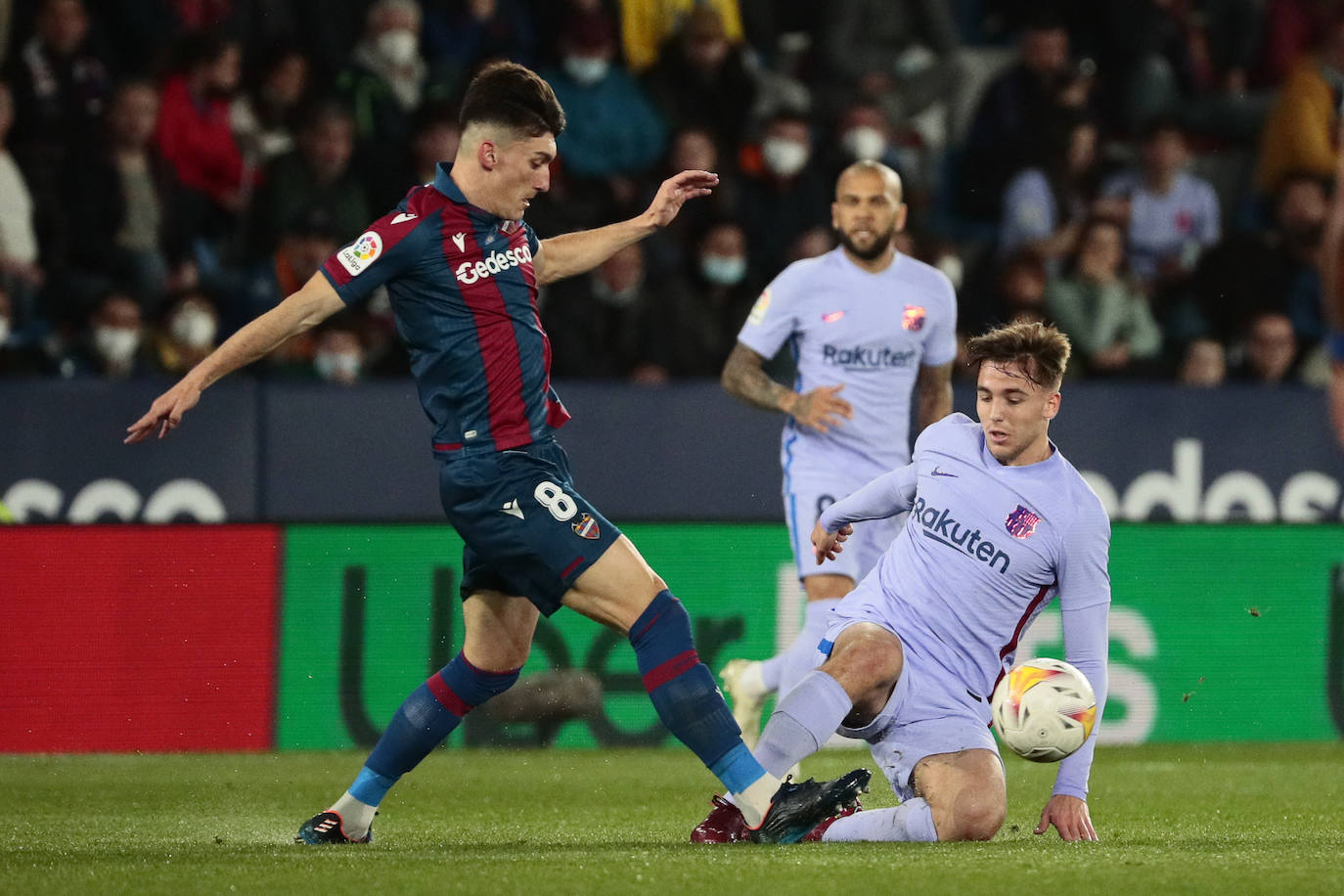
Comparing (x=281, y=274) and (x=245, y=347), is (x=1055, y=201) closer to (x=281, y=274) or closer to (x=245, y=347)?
(x=281, y=274)

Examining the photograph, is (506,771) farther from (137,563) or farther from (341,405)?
(341,405)

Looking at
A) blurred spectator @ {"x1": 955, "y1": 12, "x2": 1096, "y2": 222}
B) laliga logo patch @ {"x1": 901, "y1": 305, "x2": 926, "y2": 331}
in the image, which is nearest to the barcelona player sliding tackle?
laliga logo patch @ {"x1": 901, "y1": 305, "x2": 926, "y2": 331}

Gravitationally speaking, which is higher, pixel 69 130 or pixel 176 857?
pixel 69 130

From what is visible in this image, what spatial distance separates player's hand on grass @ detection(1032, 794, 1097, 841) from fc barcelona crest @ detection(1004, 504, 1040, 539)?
743 mm

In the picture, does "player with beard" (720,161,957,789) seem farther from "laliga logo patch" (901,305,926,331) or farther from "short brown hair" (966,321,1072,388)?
"short brown hair" (966,321,1072,388)

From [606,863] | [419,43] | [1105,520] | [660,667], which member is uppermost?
[419,43]

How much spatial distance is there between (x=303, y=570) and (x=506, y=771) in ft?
5.35

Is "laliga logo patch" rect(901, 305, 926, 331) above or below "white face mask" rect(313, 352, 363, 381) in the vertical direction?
above

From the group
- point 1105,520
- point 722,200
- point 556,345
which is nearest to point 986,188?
point 722,200

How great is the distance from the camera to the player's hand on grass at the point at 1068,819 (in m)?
5.62

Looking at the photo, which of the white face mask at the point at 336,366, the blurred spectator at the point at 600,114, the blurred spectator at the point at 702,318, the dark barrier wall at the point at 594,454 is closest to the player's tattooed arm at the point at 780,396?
the dark barrier wall at the point at 594,454

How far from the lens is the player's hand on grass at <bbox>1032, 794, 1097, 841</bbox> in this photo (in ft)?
18.4

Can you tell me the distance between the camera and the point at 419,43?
12.4 meters

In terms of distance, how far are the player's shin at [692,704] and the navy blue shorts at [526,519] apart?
0.24 metres
